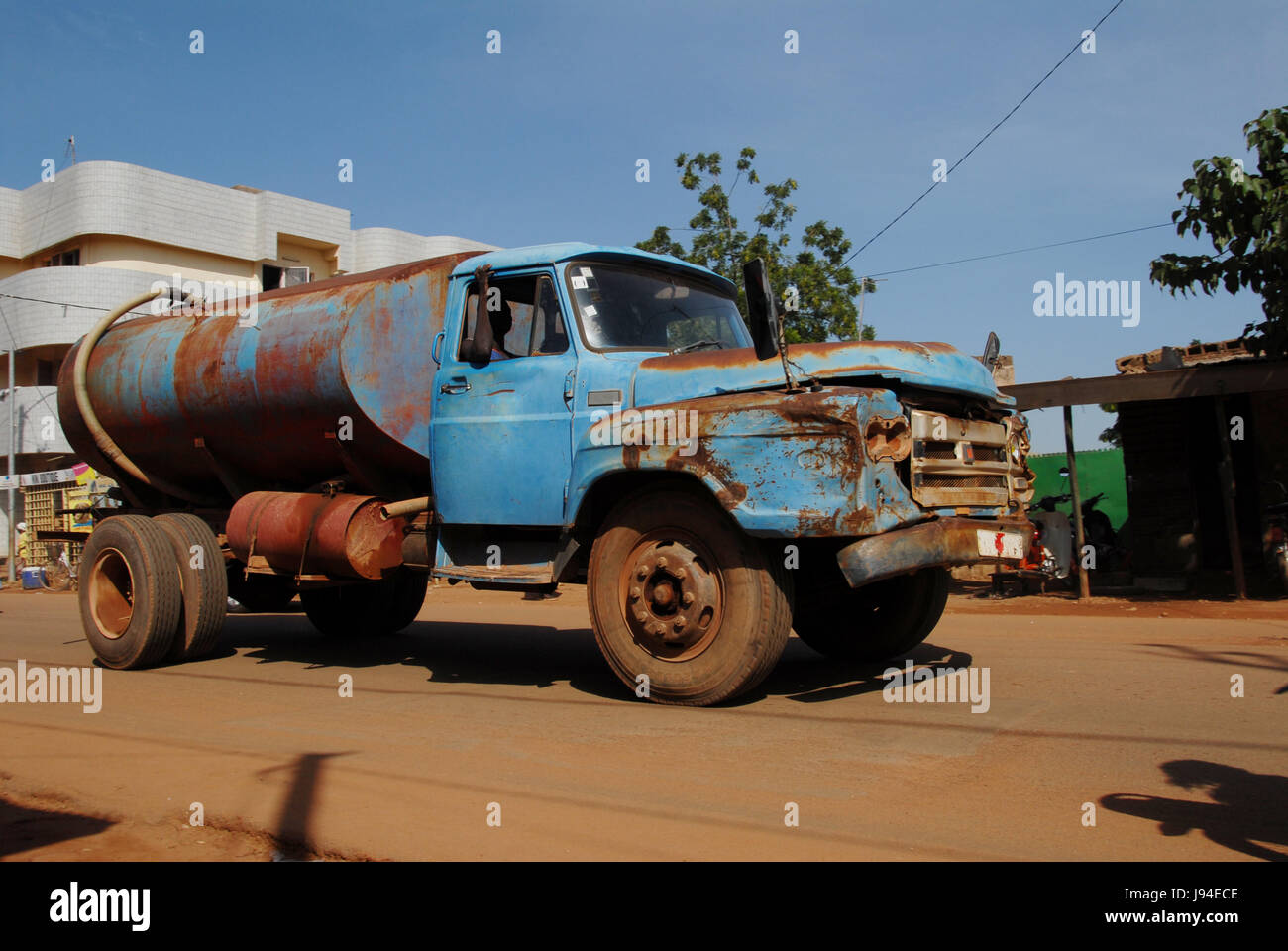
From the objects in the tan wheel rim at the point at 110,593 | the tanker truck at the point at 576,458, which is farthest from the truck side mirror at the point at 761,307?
the tan wheel rim at the point at 110,593

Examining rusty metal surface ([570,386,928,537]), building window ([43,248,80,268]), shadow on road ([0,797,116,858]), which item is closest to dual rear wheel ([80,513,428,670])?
rusty metal surface ([570,386,928,537])

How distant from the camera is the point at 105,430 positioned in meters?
9.20

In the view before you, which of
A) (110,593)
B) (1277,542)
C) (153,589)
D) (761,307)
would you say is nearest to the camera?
(761,307)

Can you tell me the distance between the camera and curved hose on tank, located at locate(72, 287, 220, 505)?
30.1ft

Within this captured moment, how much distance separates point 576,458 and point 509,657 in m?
2.86

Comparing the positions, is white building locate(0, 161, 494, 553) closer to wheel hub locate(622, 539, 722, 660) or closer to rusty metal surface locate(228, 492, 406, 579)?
rusty metal surface locate(228, 492, 406, 579)

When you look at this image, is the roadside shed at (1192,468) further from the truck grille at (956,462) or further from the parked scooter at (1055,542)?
the truck grille at (956,462)

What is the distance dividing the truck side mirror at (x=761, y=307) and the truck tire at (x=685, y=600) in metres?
0.91

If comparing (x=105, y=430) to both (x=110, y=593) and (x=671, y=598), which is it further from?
(x=671, y=598)

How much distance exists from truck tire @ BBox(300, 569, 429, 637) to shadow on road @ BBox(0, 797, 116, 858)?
5402 millimetres

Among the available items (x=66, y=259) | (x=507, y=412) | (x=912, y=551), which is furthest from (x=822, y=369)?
(x=66, y=259)

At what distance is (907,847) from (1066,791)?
931 mm
